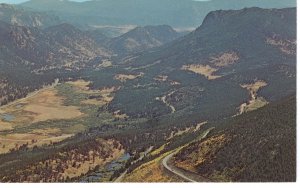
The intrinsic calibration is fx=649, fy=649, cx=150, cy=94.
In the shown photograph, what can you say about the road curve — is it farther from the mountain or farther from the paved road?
the mountain

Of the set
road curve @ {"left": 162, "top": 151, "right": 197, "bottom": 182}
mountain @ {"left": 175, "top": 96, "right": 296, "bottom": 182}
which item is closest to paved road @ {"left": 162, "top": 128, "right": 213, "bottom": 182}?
road curve @ {"left": 162, "top": 151, "right": 197, "bottom": 182}

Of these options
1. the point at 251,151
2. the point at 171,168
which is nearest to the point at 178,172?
the point at 171,168

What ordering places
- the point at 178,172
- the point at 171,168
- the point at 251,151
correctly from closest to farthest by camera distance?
1. the point at 251,151
2. the point at 178,172
3. the point at 171,168

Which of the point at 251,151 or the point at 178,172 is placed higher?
the point at 251,151

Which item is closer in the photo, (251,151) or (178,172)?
(251,151)

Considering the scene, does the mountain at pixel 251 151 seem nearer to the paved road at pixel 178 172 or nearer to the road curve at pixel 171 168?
the paved road at pixel 178 172

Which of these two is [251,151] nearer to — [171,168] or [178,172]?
[178,172]

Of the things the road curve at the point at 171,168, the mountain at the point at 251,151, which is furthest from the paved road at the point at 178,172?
the mountain at the point at 251,151

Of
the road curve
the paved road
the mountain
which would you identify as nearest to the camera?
the mountain
